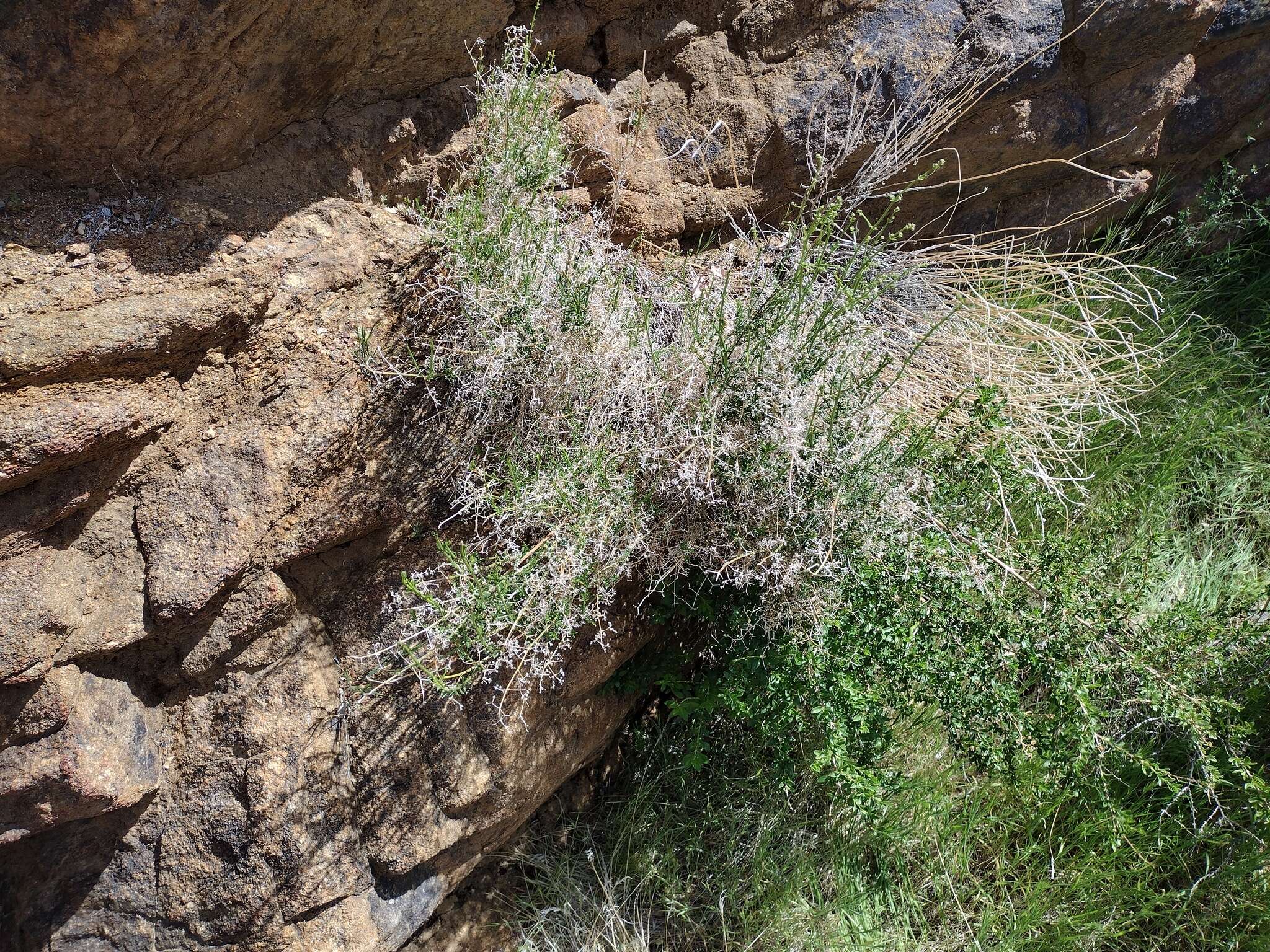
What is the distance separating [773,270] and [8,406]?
1.85m

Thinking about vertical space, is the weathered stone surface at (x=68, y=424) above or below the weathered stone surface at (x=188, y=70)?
below

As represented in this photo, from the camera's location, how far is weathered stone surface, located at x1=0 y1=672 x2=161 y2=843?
201 centimetres

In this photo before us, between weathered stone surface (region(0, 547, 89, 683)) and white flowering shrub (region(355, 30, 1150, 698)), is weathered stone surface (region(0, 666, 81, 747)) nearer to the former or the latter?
weathered stone surface (region(0, 547, 89, 683))

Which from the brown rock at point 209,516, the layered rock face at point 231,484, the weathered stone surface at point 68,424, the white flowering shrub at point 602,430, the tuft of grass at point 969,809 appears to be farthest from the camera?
the tuft of grass at point 969,809

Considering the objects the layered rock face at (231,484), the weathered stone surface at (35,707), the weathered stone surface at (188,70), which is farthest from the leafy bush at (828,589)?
the weathered stone surface at (35,707)

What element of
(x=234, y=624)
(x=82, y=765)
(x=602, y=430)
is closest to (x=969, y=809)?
(x=602, y=430)

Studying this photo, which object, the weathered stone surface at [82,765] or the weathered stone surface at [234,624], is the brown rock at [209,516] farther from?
the weathered stone surface at [82,765]

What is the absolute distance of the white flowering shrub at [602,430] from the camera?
2203 millimetres

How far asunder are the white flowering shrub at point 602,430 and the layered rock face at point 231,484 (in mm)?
125

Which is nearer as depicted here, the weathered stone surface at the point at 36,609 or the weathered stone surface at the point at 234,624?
the weathered stone surface at the point at 36,609

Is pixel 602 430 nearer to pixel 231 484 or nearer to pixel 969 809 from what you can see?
pixel 231 484

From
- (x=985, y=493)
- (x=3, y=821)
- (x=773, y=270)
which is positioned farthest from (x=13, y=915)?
(x=985, y=493)

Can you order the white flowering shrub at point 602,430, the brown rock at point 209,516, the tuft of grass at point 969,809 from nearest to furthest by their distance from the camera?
the brown rock at point 209,516 → the white flowering shrub at point 602,430 → the tuft of grass at point 969,809

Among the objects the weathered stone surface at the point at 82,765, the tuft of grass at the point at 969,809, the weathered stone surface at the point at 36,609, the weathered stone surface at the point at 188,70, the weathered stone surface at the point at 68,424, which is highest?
the weathered stone surface at the point at 188,70
